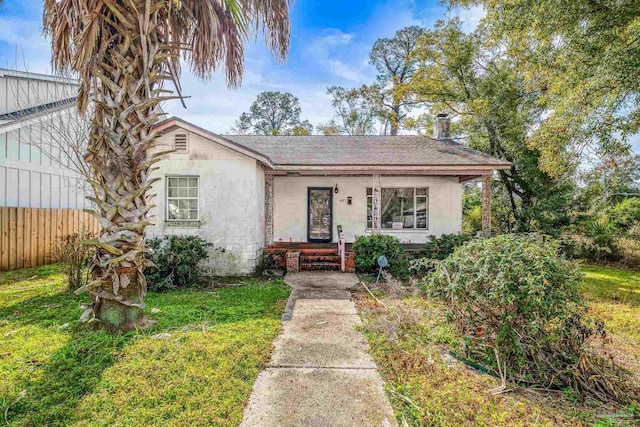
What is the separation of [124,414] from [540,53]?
11.2 metres

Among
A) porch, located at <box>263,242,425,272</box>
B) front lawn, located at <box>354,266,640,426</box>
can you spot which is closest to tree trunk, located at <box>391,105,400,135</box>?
porch, located at <box>263,242,425,272</box>

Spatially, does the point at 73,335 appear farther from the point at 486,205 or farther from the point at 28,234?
the point at 486,205

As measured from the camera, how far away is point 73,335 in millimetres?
4727

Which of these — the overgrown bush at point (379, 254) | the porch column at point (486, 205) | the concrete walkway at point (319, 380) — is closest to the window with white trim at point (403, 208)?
the porch column at point (486, 205)

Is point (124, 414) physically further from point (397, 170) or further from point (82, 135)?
point (82, 135)

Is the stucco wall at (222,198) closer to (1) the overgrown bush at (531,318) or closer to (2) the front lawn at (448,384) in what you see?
(2) the front lawn at (448,384)

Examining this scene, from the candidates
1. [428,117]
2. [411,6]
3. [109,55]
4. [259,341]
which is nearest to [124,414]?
[259,341]

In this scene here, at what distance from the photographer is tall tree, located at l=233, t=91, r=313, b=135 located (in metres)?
38.0

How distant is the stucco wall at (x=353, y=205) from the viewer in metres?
12.8

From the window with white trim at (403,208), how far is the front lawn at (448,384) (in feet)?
22.8

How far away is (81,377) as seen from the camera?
3.65 metres

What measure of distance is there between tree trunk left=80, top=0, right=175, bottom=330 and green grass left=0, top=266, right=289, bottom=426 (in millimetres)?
697

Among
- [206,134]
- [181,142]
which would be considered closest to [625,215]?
[206,134]

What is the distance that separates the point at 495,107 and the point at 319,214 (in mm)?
9741
